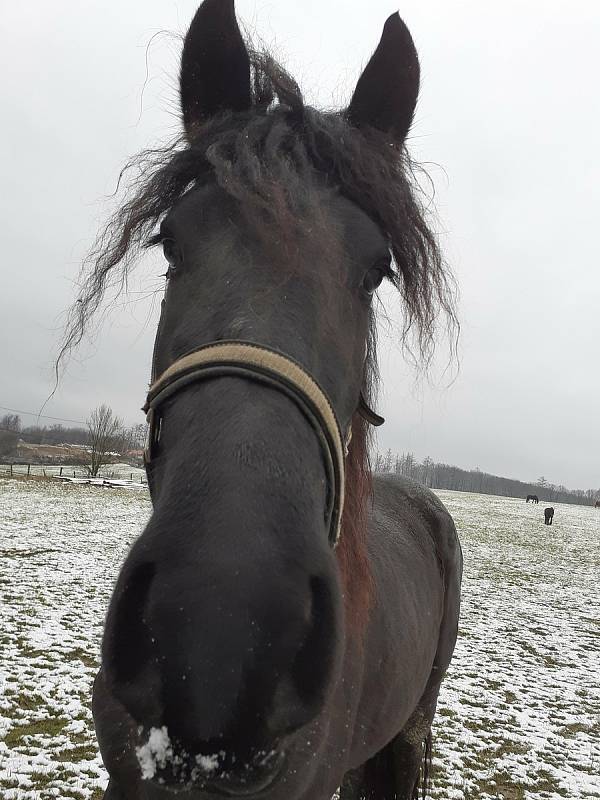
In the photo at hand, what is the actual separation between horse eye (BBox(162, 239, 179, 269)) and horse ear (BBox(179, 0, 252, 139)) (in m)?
0.70

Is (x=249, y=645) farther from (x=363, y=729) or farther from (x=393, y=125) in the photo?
(x=393, y=125)

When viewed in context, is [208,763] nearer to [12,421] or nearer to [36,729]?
[36,729]

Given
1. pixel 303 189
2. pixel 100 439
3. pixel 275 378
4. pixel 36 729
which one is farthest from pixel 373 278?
pixel 100 439

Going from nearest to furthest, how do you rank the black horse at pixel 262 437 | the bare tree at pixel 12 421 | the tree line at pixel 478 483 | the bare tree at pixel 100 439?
1. the black horse at pixel 262 437
2. the bare tree at pixel 100 439
3. the bare tree at pixel 12 421
4. the tree line at pixel 478 483

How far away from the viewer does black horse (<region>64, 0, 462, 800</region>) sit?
97cm

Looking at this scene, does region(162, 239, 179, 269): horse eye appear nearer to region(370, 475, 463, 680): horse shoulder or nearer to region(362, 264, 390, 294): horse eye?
region(362, 264, 390, 294): horse eye

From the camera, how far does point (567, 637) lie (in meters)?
9.92

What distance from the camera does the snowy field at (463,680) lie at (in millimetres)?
4668

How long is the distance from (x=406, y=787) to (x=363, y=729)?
181cm

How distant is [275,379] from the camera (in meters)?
1.29

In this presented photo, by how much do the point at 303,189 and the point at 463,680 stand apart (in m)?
7.65

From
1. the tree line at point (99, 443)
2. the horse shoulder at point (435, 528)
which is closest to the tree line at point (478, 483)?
the tree line at point (99, 443)

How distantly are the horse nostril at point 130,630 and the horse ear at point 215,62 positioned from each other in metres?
1.94

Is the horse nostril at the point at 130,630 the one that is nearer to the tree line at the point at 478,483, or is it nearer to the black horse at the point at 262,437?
the black horse at the point at 262,437
